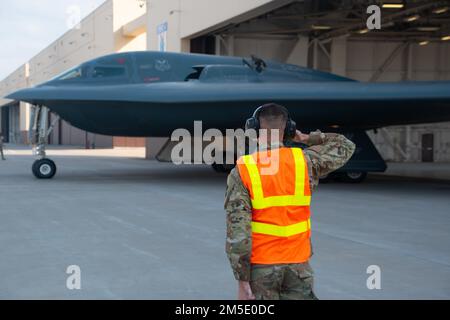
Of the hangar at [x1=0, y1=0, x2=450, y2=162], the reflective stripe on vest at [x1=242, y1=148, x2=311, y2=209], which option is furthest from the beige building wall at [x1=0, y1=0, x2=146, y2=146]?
the reflective stripe on vest at [x1=242, y1=148, x2=311, y2=209]

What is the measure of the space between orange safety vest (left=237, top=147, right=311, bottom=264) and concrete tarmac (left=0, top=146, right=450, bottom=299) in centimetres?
194

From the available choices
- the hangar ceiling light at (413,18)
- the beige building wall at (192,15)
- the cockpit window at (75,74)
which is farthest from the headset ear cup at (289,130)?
the hangar ceiling light at (413,18)

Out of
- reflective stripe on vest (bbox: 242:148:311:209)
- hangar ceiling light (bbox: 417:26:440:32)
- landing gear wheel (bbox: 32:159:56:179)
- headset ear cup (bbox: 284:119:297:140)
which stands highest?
hangar ceiling light (bbox: 417:26:440:32)

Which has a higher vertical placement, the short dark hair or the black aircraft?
the black aircraft

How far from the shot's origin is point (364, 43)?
1131 inches

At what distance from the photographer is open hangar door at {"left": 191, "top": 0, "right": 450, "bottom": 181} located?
23.5 m

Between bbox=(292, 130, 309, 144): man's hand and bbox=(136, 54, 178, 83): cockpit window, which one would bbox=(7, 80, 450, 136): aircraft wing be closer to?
bbox=(136, 54, 178, 83): cockpit window

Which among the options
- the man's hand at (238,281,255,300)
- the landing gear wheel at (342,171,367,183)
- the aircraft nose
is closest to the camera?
the man's hand at (238,281,255,300)

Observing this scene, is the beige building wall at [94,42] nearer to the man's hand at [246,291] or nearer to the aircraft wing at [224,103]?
the aircraft wing at [224,103]

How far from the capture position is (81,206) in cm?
1003

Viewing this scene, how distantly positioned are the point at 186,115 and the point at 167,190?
2487mm

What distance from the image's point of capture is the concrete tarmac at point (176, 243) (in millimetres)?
5074

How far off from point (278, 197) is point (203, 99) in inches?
430

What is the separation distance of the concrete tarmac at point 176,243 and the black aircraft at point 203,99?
239 centimetres
